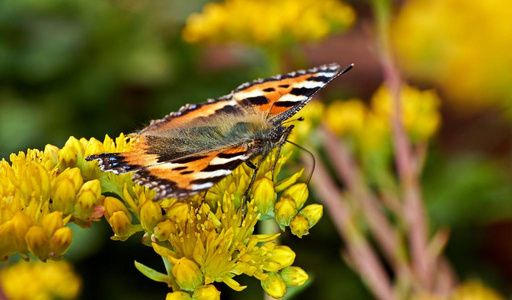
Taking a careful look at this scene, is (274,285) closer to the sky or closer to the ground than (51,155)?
closer to the ground

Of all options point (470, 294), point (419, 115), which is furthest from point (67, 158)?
point (470, 294)

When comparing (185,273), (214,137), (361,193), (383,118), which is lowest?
(361,193)

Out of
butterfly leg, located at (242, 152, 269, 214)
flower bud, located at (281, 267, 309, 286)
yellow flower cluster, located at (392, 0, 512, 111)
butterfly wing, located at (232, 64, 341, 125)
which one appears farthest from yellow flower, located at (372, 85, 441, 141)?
yellow flower cluster, located at (392, 0, 512, 111)

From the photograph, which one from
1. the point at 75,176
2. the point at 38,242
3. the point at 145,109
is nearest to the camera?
the point at 38,242

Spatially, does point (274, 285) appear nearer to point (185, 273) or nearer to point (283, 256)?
point (283, 256)

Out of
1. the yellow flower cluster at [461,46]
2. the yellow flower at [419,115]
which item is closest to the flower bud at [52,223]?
the yellow flower at [419,115]

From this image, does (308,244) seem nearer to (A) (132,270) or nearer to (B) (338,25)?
(A) (132,270)
